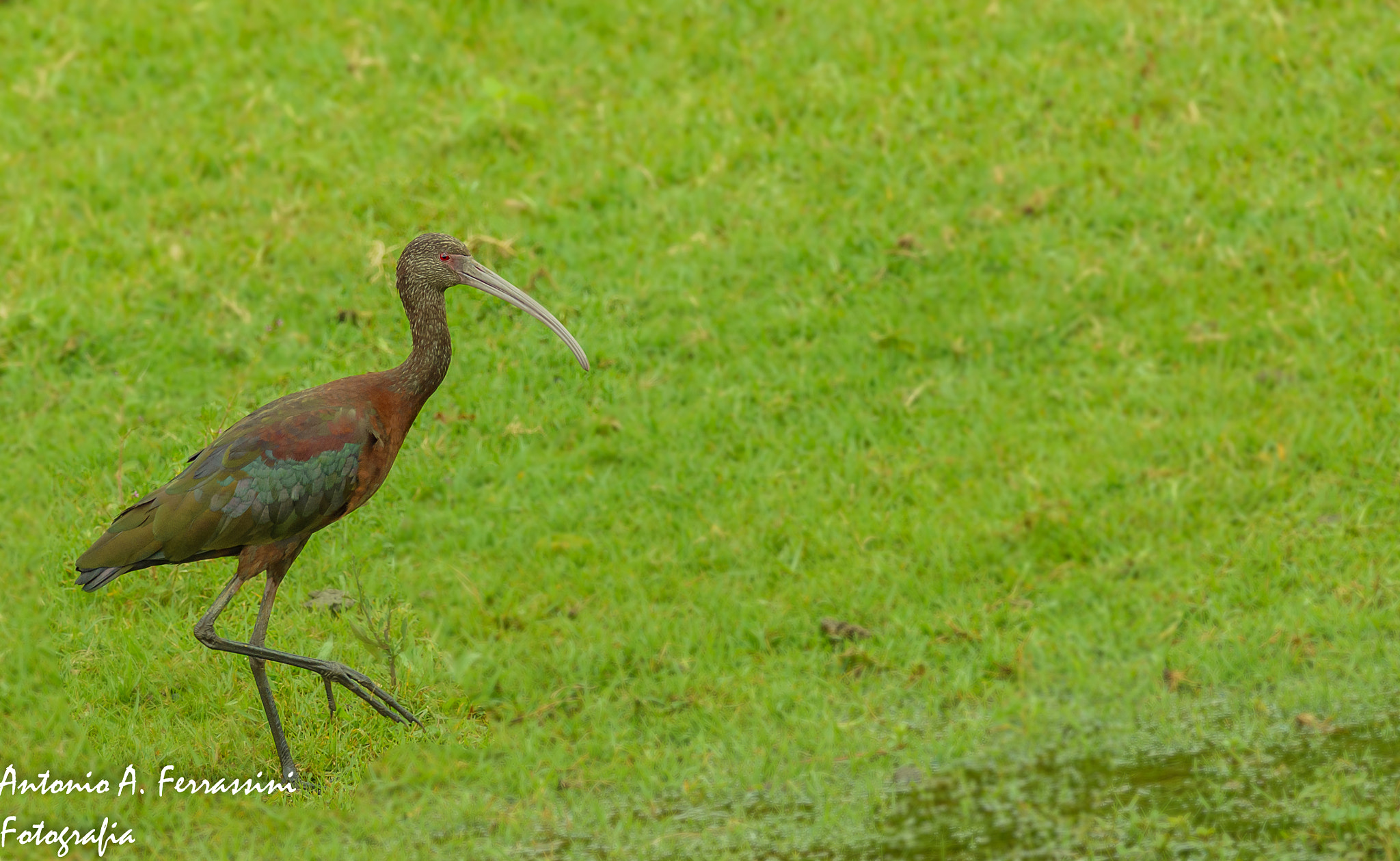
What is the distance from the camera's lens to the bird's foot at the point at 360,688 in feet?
16.0

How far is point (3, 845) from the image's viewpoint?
197 inches

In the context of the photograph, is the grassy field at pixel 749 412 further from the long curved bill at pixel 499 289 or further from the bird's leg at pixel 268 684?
the long curved bill at pixel 499 289

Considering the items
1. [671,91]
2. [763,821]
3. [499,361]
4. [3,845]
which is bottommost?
[763,821]

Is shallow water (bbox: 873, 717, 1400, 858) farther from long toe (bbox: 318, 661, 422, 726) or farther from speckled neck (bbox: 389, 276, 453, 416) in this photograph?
speckled neck (bbox: 389, 276, 453, 416)

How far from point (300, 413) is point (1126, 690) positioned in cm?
407

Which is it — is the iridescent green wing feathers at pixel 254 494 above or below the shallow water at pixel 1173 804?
above

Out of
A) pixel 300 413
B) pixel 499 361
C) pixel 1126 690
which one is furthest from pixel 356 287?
pixel 1126 690

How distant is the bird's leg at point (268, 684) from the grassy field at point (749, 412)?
0.17m

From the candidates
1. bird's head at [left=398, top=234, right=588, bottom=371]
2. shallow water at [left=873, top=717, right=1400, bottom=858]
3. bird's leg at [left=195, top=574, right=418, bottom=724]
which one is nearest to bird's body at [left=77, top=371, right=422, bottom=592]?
bird's leg at [left=195, top=574, right=418, bottom=724]

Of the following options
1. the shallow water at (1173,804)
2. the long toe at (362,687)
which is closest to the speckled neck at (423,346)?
the long toe at (362,687)

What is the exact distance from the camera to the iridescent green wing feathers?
15.8 feet

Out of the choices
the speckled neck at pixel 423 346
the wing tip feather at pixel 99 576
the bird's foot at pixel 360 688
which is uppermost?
the speckled neck at pixel 423 346

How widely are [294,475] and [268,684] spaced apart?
2.58 ft

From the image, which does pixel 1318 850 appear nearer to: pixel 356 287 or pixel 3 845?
pixel 3 845
